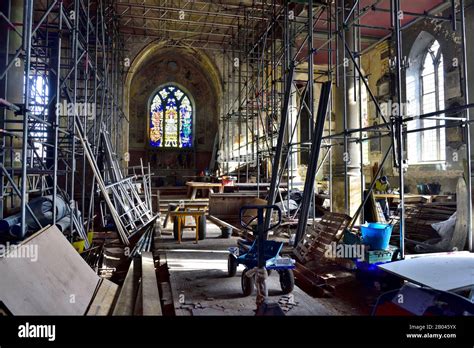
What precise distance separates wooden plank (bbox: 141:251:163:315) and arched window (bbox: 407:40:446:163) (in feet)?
38.4

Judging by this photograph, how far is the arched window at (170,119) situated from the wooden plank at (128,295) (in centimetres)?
1700

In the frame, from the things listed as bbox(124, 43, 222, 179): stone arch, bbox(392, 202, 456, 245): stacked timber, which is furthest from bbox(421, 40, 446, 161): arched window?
bbox(124, 43, 222, 179): stone arch

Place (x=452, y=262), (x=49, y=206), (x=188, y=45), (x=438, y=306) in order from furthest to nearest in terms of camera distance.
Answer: (x=188, y=45) → (x=49, y=206) → (x=452, y=262) → (x=438, y=306)

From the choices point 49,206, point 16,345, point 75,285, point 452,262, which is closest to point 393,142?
point 452,262

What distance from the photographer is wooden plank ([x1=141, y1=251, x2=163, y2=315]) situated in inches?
130

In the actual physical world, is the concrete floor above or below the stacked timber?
below

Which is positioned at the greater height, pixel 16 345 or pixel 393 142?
pixel 393 142

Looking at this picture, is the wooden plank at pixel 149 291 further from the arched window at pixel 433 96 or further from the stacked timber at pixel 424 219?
the arched window at pixel 433 96

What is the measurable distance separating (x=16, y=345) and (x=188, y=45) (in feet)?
59.4

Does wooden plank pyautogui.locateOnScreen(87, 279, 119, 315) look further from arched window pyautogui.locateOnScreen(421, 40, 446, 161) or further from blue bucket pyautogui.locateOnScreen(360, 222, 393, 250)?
arched window pyautogui.locateOnScreen(421, 40, 446, 161)

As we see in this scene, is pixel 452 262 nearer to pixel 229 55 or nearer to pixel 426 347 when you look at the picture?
pixel 426 347

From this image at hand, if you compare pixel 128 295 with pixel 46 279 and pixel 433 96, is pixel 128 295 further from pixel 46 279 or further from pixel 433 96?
pixel 433 96

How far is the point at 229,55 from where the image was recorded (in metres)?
18.6

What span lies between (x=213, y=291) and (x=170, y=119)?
1883cm
